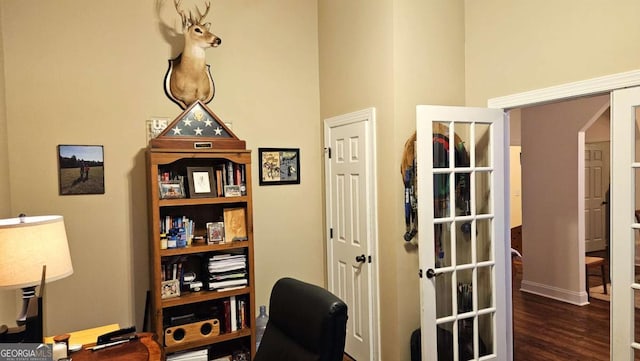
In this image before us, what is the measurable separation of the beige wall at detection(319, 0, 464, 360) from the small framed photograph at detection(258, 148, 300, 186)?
0.85 metres

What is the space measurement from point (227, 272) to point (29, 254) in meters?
1.41

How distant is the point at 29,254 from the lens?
1596mm

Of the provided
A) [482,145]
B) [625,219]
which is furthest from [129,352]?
[625,219]

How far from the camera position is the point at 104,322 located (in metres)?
2.86

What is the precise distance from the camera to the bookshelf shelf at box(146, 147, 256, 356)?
2598mm

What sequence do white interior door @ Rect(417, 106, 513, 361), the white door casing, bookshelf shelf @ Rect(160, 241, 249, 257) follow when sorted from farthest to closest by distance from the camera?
1. the white door casing
2. bookshelf shelf @ Rect(160, 241, 249, 257)
3. white interior door @ Rect(417, 106, 513, 361)

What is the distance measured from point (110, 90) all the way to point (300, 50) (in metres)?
1.66

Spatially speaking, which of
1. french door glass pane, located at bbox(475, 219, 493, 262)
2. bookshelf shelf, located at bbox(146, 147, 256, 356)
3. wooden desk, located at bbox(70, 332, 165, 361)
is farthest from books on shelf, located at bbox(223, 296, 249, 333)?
french door glass pane, located at bbox(475, 219, 493, 262)

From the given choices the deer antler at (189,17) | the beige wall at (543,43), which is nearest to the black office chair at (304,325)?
the beige wall at (543,43)

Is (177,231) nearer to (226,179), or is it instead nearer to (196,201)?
(196,201)

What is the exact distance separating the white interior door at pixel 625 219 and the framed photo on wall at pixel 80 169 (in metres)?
3.32

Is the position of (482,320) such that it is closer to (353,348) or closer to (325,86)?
(353,348)

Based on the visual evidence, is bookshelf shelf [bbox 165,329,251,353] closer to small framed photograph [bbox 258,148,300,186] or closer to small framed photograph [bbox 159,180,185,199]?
small framed photograph [bbox 159,180,185,199]

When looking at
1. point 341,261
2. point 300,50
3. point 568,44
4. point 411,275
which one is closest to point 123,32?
point 300,50
